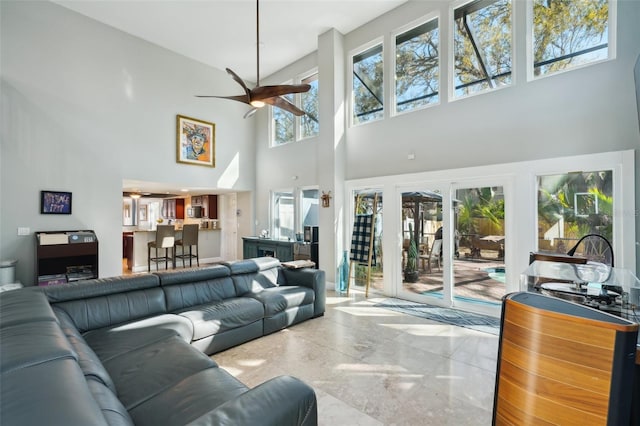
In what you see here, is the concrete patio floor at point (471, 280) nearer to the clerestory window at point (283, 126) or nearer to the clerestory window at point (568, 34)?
the clerestory window at point (568, 34)

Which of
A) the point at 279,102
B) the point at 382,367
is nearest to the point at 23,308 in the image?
the point at 382,367

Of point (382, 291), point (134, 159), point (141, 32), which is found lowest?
point (382, 291)

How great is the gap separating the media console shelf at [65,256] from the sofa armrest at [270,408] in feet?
17.1

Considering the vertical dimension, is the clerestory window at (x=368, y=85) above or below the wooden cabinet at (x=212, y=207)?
above

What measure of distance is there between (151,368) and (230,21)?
19.6ft

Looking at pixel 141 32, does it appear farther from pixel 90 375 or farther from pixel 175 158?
pixel 90 375

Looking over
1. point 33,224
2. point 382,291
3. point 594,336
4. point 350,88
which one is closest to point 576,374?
point 594,336

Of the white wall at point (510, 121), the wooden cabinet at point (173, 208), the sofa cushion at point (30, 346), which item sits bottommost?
the sofa cushion at point (30, 346)

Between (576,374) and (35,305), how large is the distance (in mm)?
2958

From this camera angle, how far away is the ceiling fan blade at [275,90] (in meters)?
3.23

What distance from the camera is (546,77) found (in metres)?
3.64

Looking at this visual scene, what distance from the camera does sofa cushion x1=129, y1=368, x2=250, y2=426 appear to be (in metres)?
1.44

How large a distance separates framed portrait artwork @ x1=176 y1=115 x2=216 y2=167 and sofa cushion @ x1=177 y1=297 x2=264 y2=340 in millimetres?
4527

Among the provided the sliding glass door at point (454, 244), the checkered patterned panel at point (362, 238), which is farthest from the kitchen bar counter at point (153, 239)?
the sliding glass door at point (454, 244)
